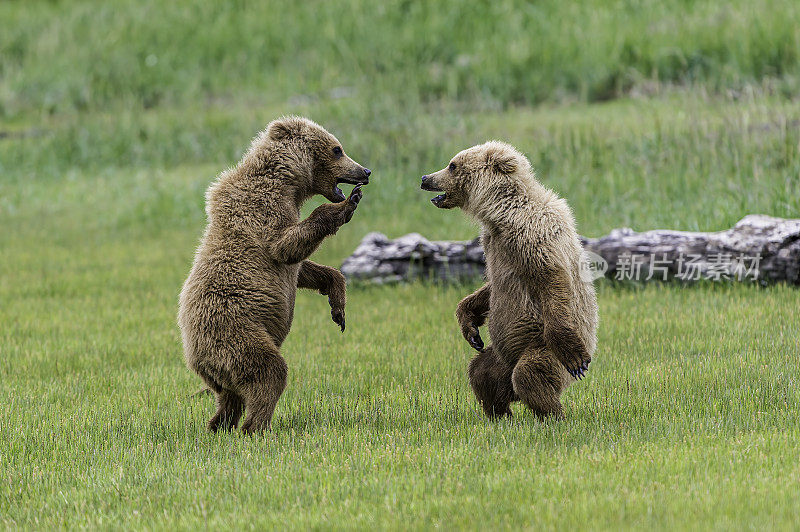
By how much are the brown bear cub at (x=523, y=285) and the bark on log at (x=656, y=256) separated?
178 inches

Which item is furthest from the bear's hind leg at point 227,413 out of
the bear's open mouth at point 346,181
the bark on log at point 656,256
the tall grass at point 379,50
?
the tall grass at point 379,50

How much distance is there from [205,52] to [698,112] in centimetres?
1702

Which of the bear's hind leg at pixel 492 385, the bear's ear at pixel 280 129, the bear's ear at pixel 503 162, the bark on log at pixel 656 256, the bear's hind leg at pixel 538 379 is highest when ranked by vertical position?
the bear's ear at pixel 280 129

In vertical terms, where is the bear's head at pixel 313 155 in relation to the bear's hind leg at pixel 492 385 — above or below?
above

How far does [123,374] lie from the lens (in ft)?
29.7

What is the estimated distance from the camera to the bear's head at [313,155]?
7137mm

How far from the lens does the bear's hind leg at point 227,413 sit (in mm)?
7105

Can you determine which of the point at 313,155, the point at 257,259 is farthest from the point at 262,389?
the point at 313,155

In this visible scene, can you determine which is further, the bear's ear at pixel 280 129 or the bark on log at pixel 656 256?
the bark on log at pixel 656 256

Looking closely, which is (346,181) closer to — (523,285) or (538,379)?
(523,285)

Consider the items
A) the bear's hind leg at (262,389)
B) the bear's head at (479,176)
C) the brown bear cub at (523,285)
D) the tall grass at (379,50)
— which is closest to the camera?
the brown bear cub at (523,285)

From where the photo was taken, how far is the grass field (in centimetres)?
553

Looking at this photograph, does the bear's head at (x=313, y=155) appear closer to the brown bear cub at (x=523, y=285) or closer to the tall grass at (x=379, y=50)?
the brown bear cub at (x=523, y=285)

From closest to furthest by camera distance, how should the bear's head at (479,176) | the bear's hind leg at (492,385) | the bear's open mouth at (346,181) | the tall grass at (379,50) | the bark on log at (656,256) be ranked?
→ 1. the bear's head at (479,176)
2. the bear's hind leg at (492,385)
3. the bear's open mouth at (346,181)
4. the bark on log at (656,256)
5. the tall grass at (379,50)
